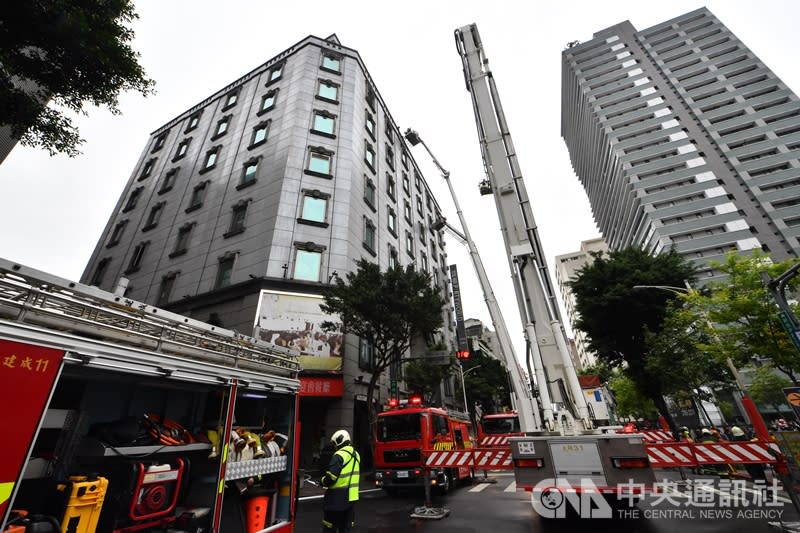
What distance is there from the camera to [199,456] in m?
4.85

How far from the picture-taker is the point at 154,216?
28422 millimetres

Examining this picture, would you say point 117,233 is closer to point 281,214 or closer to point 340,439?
point 281,214

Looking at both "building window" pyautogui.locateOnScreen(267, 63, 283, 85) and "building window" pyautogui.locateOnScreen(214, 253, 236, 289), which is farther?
"building window" pyautogui.locateOnScreen(267, 63, 283, 85)

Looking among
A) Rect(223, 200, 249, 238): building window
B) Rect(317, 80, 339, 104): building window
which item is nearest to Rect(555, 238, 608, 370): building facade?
Rect(317, 80, 339, 104): building window

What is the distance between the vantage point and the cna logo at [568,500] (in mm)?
6207

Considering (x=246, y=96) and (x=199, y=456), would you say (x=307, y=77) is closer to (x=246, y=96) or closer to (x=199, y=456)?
(x=246, y=96)

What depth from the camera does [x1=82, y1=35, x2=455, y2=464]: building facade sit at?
18.6 metres

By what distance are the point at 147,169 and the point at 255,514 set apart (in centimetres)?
3929

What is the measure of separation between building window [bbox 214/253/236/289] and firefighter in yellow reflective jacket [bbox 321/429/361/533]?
18.1 metres

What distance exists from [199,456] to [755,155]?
73480mm

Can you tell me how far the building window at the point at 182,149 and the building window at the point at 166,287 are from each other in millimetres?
13992

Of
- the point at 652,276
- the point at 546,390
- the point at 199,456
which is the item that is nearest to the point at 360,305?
the point at 546,390

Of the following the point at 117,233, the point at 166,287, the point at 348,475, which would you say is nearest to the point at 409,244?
the point at 166,287

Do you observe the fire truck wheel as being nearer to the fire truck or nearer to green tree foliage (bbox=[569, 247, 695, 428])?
the fire truck
